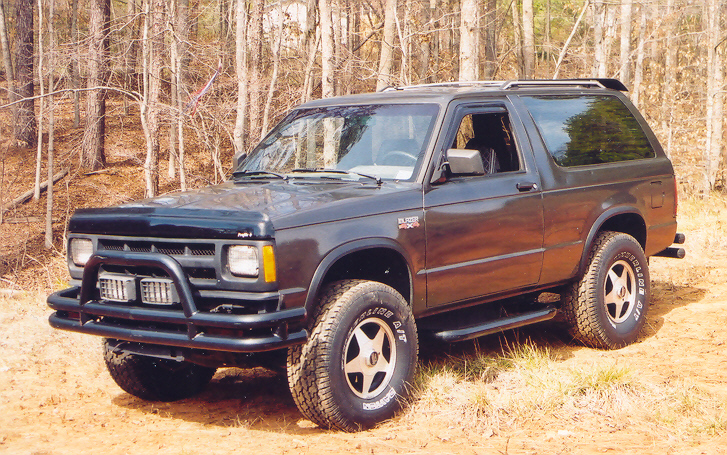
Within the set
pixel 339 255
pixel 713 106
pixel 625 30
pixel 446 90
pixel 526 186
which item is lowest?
pixel 339 255

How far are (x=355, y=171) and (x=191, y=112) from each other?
6876mm

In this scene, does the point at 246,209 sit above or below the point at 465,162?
below

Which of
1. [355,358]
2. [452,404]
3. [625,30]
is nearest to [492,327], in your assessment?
[452,404]

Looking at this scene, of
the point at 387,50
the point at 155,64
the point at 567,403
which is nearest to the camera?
the point at 567,403

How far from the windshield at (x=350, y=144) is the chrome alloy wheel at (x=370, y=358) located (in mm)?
1026

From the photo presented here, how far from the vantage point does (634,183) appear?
268 inches

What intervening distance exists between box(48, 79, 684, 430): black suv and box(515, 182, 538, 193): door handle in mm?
11

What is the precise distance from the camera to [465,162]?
203 inches

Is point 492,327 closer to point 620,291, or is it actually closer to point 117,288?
point 620,291

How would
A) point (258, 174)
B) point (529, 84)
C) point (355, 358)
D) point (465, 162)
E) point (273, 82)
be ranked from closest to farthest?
point (355, 358), point (465, 162), point (258, 174), point (529, 84), point (273, 82)

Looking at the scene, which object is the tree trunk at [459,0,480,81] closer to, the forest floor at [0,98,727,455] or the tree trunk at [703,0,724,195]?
the forest floor at [0,98,727,455]

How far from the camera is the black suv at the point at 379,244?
14.3ft

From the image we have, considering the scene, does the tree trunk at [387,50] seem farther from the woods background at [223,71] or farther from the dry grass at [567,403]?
the dry grass at [567,403]

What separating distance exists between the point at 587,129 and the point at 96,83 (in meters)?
10.4
